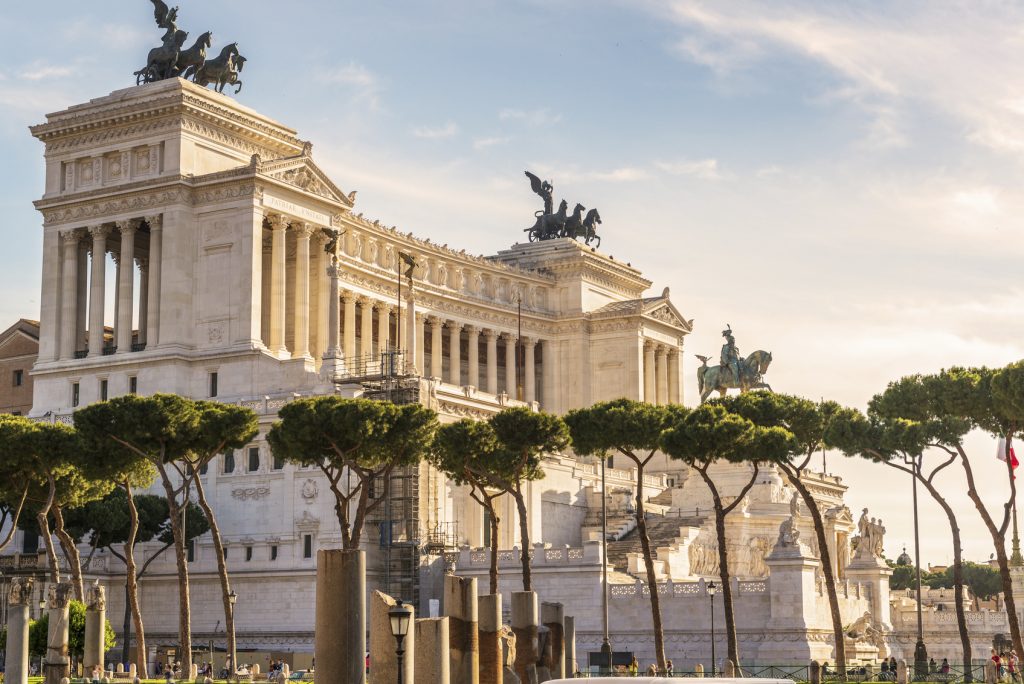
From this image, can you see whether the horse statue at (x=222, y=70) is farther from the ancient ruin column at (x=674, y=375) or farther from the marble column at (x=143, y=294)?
the ancient ruin column at (x=674, y=375)

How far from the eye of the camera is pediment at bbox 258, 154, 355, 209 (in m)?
103

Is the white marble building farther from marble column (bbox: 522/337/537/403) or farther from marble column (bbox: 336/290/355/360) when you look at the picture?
marble column (bbox: 522/337/537/403)

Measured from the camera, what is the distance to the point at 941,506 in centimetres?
7238

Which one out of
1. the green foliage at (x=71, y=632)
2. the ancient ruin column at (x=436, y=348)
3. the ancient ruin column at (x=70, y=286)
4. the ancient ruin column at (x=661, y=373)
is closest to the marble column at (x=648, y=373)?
the ancient ruin column at (x=661, y=373)

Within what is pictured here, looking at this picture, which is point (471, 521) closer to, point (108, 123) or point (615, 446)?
point (615, 446)

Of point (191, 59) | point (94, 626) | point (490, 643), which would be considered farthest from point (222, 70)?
point (490, 643)

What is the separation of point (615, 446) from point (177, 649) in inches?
916

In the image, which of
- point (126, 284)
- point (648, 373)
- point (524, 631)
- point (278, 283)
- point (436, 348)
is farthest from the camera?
point (648, 373)

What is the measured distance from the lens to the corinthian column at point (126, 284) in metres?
103

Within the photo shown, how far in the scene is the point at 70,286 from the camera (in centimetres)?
10631

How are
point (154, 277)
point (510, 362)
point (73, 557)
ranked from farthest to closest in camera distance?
point (510, 362)
point (154, 277)
point (73, 557)

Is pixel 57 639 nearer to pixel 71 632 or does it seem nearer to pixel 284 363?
pixel 71 632

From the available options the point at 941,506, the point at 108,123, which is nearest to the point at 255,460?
the point at 108,123

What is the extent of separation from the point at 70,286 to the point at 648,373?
52.7 metres
